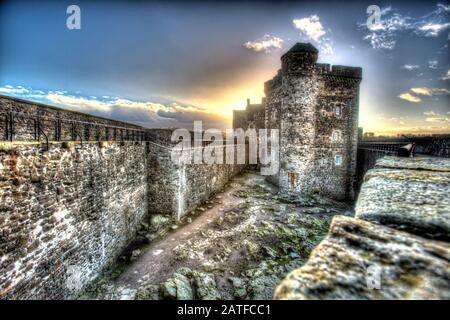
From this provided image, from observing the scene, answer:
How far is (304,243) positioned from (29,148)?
34.0 feet

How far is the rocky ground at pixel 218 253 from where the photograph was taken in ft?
22.7

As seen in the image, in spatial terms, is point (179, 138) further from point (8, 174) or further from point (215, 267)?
point (8, 174)

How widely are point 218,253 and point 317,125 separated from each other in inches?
499

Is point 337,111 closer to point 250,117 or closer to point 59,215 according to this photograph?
point 250,117

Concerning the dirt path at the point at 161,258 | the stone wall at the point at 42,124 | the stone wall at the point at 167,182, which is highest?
the stone wall at the point at 42,124

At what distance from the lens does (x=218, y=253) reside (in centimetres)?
871

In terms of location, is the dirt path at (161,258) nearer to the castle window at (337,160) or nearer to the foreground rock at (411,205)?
the foreground rock at (411,205)

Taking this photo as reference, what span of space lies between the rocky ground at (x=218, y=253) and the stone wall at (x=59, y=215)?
4.10ft

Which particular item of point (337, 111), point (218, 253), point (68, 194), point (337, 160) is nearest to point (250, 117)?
point (337, 111)

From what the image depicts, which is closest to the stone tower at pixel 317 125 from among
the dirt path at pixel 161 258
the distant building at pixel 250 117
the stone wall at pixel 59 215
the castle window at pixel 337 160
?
the castle window at pixel 337 160

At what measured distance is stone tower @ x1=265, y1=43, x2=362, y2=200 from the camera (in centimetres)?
1545

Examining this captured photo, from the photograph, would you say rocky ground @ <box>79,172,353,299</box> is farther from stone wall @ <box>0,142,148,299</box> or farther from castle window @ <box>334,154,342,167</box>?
castle window @ <box>334,154,342,167</box>
